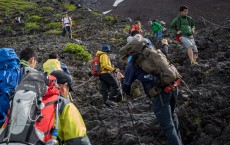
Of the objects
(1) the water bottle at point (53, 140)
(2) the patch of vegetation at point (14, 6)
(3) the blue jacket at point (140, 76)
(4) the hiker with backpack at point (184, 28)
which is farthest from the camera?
(2) the patch of vegetation at point (14, 6)

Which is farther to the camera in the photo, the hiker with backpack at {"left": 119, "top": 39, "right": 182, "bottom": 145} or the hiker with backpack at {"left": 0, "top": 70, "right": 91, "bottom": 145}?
the hiker with backpack at {"left": 119, "top": 39, "right": 182, "bottom": 145}

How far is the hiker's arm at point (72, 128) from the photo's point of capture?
9.84ft

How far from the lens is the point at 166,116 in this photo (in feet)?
16.6

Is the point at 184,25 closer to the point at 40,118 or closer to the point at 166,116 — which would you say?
the point at 166,116

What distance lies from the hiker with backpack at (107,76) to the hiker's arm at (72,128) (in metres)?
5.96

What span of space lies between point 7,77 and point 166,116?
89.8 inches

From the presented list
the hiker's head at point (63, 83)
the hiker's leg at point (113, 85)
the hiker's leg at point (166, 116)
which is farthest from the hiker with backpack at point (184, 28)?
the hiker's head at point (63, 83)

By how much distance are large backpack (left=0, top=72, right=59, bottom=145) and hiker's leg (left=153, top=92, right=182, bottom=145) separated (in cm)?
233

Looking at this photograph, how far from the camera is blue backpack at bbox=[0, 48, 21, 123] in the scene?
171 inches

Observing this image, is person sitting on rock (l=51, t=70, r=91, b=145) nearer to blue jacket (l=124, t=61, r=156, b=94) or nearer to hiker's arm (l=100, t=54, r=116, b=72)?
blue jacket (l=124, t=61, r=156, b=94)

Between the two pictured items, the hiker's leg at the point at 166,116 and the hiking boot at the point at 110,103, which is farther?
the hiking boot at the point at 110,103

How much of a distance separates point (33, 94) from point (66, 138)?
482 mm

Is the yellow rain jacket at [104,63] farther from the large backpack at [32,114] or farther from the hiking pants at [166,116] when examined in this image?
the large backpack at [32,114]

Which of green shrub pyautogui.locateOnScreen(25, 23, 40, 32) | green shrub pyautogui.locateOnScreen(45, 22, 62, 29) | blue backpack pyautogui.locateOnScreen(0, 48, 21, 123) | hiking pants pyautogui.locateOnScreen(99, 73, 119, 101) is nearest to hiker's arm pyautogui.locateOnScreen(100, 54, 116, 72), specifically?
hiking pants pyautogui.locateOnScreen(99, 73, 119, 101)
